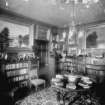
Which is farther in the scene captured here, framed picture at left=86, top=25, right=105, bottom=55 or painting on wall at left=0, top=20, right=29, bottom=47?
framed picture at left=86, top=25, right=105, bottom=55

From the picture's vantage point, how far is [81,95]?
12.1 feet

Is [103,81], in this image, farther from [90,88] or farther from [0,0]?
[0,0]

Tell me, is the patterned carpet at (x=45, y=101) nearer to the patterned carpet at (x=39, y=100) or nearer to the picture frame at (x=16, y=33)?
the patterned carpet at (x=39, y=100)

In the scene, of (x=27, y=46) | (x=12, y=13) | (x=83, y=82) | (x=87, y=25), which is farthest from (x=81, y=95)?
(x=12, y=13)

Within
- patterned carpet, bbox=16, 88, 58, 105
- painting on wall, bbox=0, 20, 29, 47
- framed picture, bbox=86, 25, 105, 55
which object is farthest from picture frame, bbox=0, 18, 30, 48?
framed picture, bbox=86, 25, 105, 55

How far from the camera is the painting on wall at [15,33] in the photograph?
364cm

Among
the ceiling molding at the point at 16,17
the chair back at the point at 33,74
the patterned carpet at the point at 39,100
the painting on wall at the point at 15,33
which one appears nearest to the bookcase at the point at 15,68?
the chair back at the point at 33,74

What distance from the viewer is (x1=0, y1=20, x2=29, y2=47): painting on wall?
3636 millimetres

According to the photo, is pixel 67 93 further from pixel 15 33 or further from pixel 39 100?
pixel 15 33

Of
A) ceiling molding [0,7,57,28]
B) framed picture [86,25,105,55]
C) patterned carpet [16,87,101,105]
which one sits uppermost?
ceiling molding [0,7,57,28]

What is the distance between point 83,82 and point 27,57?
2.58 m

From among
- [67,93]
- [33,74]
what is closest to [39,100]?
[67,93]

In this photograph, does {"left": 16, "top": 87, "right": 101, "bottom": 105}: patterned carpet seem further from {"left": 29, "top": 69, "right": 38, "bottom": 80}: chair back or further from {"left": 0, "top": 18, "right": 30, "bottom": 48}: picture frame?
{"left": 0, "top": 18, "right": 30, "bottom": 48}: picture frame

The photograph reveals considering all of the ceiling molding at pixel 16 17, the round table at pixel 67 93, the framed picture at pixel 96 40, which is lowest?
the round table at pixel 67 93
